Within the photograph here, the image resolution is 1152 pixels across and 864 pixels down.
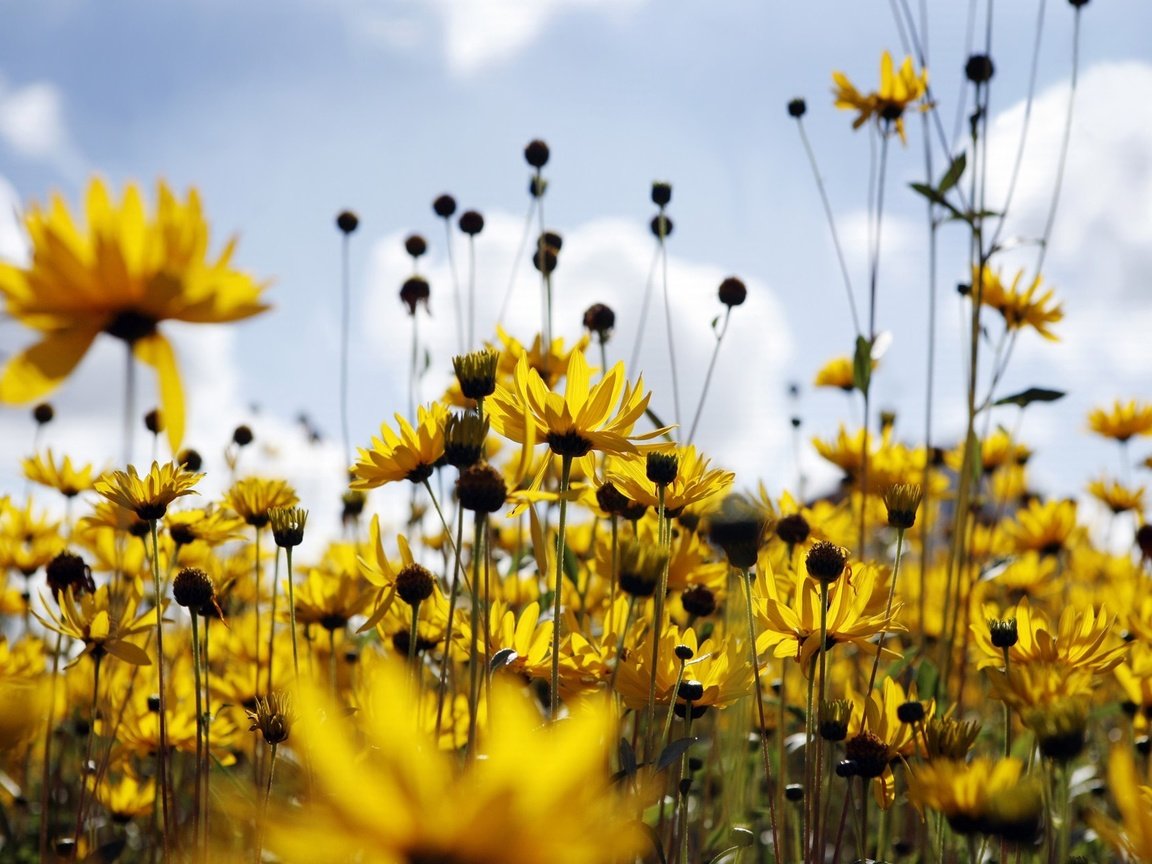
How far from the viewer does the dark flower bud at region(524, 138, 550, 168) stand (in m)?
3.01

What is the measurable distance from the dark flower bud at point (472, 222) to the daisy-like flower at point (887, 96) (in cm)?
118

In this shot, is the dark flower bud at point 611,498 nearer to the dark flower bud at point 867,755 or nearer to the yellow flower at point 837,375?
the dark flower bud at point 867,755

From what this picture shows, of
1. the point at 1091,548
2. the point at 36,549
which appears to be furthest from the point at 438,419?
the point at 1091,548

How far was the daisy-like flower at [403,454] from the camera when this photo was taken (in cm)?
139

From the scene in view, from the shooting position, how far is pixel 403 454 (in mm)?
1406

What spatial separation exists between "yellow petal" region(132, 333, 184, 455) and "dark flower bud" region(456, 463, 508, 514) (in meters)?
0.29

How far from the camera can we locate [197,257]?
2.48 ft

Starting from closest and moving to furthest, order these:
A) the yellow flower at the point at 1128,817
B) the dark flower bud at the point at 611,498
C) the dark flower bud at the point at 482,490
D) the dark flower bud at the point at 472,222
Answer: the yellow flower at the point at 1128,817
the dark flower bud at the point at 482,490
the dark flower bud at the point at 611,498
the dark flower bud at the point at 472,222

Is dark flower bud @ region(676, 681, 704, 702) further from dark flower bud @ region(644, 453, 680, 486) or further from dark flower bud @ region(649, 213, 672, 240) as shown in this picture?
dark flower bud @ region(649, 213, 672, 240)

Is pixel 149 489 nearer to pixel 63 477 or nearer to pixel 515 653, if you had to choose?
pixel 515 653

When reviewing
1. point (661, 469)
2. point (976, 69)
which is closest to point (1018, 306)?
point (976, 69)

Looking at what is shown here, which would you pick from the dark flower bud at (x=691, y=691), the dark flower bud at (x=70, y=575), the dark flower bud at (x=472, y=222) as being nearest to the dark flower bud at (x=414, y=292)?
the dark flower bud at (x=472, y=222)

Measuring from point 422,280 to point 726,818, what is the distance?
70.6 inches

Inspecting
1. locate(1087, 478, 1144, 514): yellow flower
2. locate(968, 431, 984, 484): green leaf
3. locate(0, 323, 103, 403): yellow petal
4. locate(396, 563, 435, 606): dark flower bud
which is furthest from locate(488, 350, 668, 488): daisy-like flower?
locate(1087, 478, 1144, 514): yellow flower
